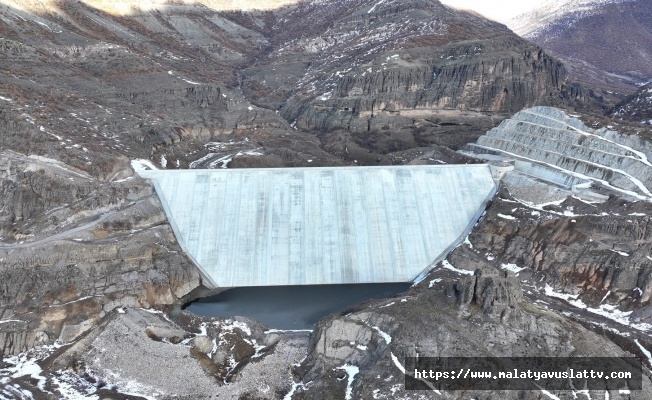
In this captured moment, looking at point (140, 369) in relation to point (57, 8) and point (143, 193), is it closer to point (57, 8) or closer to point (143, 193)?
point (143, 193)

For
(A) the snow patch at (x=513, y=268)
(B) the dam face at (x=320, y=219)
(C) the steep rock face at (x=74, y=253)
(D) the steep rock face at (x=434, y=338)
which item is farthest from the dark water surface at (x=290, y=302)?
(A) the snow patch at (x=513, y=268)

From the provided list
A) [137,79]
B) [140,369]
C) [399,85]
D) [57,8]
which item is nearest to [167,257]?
[140,369]

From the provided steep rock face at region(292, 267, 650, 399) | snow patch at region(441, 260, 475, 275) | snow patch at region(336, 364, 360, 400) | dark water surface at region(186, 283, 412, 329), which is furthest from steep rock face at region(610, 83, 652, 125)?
snow patch at region(336, 364, 360, 400)

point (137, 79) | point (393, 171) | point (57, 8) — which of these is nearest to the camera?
point (393, 171)

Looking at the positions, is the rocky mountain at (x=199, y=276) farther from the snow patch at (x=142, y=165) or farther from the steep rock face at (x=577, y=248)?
the snow patch at (x=142, y=165)

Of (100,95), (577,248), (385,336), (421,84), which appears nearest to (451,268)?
(577,248)

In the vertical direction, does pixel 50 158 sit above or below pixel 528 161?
below
